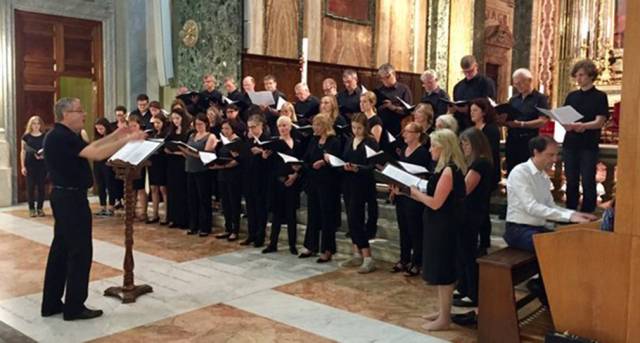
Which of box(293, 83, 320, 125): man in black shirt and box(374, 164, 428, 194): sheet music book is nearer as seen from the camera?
box(374, 164, 428, 194): sheet music book

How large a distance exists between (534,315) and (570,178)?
187cm

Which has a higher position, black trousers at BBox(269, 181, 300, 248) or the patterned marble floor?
black trousers at BBox(269, 181, 300, 248)

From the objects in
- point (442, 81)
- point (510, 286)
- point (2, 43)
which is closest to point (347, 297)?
point (510, 286)

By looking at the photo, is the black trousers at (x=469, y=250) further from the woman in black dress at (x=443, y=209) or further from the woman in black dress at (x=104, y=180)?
the woman in black dress at (x=104, y=180)

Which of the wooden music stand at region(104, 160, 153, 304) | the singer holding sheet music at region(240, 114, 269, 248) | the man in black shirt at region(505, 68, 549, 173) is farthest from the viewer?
the singer holding sheet music at region(240, 114, 269, 248)

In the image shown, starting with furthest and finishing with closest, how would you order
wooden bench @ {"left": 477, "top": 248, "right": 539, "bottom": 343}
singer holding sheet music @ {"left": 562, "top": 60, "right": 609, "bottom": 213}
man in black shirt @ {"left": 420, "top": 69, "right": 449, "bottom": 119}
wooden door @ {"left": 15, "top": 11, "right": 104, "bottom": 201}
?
wooden door @ {"left": 15, "top": 11, "right": 104, "bottom": 201} → man in black shirt @ {"left": 420, "top": 69, "right": 449, "bottom": 119} → singer holding sheet music @ {"left": 562, "top": 60, "right": 609, "bottom": 213} → wooden bench @ {"left": 477, "top": 248, "right": 539, "bottom": 343}

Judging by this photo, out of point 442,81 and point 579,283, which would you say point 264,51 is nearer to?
point 442,81

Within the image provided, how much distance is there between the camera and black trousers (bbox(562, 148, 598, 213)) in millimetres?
5793

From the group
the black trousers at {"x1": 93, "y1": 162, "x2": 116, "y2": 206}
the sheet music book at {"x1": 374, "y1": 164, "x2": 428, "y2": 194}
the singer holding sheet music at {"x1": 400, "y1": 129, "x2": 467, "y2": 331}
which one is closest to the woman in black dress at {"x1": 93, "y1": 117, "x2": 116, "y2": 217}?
the black trousers at {"x1": 93, "y1": 162, "x2": 116, "y2": 206}

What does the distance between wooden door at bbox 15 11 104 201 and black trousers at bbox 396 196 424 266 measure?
7.58 m

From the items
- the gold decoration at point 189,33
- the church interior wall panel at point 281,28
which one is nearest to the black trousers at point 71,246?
the gold decoration at point 189,33

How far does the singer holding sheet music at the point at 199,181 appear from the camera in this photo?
7.71 metres

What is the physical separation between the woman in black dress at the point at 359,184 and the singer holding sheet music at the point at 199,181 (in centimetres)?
213

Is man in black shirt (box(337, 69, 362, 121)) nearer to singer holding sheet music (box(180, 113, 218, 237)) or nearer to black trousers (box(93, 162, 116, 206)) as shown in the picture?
singer holding sheet music (box(180, 113, 218, 237))
